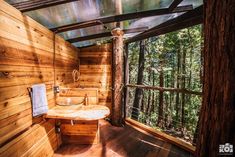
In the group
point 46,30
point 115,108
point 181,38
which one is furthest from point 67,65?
point 181,38

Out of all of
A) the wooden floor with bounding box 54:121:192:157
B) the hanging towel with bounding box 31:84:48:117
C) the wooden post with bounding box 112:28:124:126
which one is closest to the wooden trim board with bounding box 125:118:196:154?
the wooden floor with bounding box 54:121:192:157

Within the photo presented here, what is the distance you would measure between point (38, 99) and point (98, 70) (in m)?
2.15

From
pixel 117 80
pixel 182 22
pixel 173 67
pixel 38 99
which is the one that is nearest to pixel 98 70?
pixel 117 80

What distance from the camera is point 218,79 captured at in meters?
1.04

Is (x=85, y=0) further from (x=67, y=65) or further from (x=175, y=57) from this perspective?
(x=175, y=57)

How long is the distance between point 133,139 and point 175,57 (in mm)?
5195

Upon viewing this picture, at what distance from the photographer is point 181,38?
589 cm

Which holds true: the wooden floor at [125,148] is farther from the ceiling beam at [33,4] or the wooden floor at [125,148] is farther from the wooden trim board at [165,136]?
the ceiling beam at [33,4]

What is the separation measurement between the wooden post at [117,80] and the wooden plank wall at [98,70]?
50 cm

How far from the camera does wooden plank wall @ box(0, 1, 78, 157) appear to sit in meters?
1.48

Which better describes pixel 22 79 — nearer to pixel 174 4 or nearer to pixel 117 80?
pixel 117 80

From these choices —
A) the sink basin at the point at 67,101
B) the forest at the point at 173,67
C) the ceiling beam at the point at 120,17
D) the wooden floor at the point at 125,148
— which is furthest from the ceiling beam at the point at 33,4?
the forest at the point at 173,67

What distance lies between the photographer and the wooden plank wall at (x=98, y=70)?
3.99 meters

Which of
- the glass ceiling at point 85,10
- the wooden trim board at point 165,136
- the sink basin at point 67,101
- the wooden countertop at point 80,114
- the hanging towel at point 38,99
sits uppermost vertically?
the glass ceiling at point 85,10
